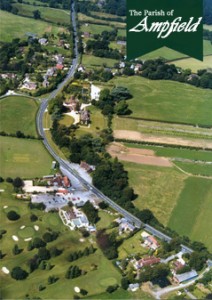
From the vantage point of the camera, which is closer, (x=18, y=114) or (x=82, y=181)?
(x=82, y=181)

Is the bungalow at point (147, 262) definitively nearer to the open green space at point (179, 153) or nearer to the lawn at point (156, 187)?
the lawn at point (156, 187)

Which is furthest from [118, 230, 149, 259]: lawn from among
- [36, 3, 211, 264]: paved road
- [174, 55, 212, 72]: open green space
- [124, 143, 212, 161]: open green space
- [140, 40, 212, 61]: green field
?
[140, 40, 212, 61]: green field

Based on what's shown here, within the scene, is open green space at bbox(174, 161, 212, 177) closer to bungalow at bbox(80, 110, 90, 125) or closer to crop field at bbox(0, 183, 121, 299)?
bungalow at bbox(80, 110, 90, 125)

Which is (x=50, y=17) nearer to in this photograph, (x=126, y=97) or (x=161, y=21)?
(x=126, y=97)

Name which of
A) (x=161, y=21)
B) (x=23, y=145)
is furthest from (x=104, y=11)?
(x=161, y=21)

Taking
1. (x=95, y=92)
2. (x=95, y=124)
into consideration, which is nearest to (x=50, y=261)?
(x=95, y=124)

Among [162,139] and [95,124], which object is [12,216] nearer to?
[95,124]

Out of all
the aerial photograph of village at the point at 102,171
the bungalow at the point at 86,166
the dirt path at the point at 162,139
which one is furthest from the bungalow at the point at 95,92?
A: the bungalow at the point at 86,166
